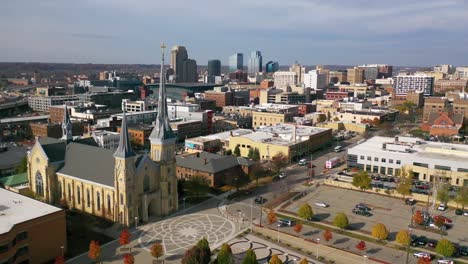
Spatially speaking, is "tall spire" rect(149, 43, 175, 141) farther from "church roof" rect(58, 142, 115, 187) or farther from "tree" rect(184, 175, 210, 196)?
"tree" rect(184, 175, 210, 196)

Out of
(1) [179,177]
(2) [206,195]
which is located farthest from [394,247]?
(1) [179,177]

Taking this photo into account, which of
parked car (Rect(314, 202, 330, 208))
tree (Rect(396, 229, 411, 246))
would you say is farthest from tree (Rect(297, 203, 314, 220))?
tree (Rect(396, 229, 411, 246))

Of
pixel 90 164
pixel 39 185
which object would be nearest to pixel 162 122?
pixel 90 164

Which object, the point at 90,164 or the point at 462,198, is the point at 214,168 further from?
the point at 462,198

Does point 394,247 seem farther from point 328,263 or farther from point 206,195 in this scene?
point 206,195

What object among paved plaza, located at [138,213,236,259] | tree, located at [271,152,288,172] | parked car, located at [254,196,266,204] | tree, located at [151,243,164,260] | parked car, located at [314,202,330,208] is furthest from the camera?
tree, located at [271,152,288,172]

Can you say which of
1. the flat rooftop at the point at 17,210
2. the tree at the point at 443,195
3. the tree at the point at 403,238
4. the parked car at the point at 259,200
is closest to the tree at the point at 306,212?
the parked car at the point at 259,200
